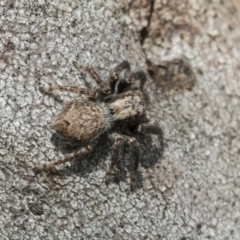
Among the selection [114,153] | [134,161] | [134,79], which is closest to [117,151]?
[114,153]

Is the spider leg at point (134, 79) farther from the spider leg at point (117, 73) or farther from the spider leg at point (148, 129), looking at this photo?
the spider leg at point (148, 129)

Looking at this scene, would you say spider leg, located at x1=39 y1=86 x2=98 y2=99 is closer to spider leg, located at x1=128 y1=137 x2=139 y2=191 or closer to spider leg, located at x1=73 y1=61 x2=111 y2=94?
spider leg, located at x1=73 y1=61 x2=111 y2=94

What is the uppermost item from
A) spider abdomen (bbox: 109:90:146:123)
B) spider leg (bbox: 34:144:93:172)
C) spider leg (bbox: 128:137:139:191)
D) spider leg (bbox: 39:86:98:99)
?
spider leg (bbox: 39:86:98:99)

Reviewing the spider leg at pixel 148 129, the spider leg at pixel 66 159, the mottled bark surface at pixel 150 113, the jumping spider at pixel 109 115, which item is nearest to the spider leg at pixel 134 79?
the jumping spider at pixel 109 115

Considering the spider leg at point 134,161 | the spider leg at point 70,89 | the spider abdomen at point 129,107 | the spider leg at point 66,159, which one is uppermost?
the spider leg at point 70,89

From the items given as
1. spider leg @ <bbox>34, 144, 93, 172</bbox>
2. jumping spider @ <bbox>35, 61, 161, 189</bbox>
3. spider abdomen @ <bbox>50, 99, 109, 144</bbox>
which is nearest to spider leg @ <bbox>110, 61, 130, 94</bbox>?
jumping spider @ <bbox>35, 61, 161, 189</bbox>

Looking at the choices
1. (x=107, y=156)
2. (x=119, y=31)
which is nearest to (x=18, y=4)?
(x=119, y=31)

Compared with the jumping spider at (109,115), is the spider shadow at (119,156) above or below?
below

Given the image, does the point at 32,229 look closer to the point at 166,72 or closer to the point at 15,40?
the point at 15,40
